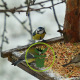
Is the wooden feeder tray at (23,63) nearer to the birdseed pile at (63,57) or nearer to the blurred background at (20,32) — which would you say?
the birdseed pile at (63,57)

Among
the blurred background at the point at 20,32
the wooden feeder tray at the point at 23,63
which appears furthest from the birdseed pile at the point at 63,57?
the blurred background at the point at 20,32

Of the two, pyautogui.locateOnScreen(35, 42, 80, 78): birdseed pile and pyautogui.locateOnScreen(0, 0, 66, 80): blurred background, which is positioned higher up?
pyautogui.locateOnScreen(35, 42, 80, 78): birdseed pile

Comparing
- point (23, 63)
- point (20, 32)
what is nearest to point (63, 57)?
point (23, 63)

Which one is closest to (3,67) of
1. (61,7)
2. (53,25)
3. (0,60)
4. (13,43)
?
(0,60)

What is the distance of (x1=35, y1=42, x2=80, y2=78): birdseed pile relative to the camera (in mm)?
2633

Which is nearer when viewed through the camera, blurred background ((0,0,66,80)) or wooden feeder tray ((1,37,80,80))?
wooden feeder tray ((1,37,80,80))

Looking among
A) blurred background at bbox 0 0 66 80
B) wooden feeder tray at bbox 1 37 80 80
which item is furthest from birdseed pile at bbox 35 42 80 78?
blurred background at bbox 0 0 66 80

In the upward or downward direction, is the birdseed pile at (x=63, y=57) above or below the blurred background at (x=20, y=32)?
above

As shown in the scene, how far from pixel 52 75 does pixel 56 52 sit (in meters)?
0.53

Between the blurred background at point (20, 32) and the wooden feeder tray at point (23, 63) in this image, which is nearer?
the wooden feeder tray at point (23, 63)

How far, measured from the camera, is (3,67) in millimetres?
5312

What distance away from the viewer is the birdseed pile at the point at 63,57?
2633mm

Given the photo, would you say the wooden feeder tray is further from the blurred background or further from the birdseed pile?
the blurred background

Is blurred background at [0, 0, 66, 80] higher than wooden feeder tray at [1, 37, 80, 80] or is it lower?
lower
